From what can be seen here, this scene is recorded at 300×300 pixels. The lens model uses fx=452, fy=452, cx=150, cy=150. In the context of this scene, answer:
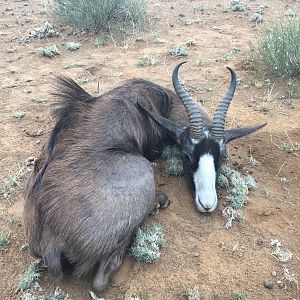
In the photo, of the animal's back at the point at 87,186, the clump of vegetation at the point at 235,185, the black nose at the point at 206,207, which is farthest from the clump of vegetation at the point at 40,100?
the black nose at the point at 206,207

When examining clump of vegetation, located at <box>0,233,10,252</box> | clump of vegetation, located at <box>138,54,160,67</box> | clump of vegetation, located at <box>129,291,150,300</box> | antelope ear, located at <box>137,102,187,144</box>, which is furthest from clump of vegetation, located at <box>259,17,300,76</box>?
clump of vegetation, located at <box>0,233,10,252</box>

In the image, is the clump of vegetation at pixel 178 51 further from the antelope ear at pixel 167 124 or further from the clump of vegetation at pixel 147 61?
the antelope ear at pixel 167 124

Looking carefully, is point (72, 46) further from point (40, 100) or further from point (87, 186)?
point (87, 186)

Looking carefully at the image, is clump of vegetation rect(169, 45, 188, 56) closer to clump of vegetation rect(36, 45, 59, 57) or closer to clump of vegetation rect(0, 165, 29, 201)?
clump of vegetation rect(36, 45, 59, 57)

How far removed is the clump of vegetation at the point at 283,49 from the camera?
820 centimetres

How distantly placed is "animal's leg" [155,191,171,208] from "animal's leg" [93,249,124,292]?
3.16ft

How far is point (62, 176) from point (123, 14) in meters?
8.05

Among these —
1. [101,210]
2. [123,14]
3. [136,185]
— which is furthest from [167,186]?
[123,14]

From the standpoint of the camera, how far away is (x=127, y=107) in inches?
220

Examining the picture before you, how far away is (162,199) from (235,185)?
3.06ft

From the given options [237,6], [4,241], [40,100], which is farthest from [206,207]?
[237,6]

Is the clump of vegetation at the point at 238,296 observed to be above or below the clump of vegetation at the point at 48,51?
above

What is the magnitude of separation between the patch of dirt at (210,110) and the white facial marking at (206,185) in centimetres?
19

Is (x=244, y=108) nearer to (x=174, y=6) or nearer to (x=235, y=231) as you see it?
(x=235, y=231)
